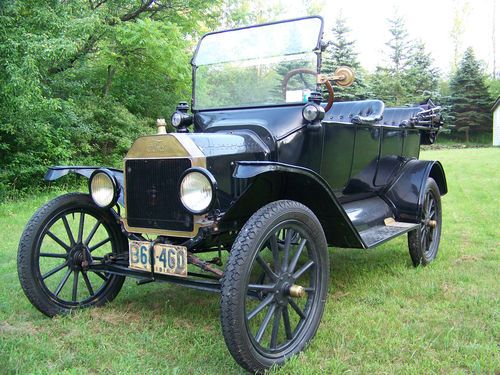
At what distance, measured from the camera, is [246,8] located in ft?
50.0

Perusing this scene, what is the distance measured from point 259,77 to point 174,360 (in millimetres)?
2319

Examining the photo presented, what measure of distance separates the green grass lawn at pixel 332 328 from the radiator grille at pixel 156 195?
69cm

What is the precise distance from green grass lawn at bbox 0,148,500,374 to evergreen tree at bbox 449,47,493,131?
108ft

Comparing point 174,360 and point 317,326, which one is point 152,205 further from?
point 317,326

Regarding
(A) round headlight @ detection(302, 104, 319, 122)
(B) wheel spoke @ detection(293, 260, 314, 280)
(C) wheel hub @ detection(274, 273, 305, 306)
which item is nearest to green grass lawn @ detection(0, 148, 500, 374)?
(C) wheel hub @ detection(274, 273, 305, 306)

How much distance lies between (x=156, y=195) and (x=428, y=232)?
9.93 ft

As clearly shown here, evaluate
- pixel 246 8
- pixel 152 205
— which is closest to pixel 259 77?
pixel 152 205

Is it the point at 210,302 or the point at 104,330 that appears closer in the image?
the point at 104,330

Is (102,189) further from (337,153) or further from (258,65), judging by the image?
(337,153)

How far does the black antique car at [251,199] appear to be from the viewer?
2668 mm

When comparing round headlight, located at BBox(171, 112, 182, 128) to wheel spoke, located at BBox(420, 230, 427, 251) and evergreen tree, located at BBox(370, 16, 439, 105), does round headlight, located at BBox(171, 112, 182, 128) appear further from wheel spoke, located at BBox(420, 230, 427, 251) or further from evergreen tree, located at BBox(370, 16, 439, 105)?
evergreen tree, located at BBox(370, 16, 439, 105)

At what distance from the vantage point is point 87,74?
469 inches

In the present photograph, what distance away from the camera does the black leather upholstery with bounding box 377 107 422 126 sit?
5.43 m

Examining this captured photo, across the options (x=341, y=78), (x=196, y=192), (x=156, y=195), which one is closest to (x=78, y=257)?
(x=156, y=195)
